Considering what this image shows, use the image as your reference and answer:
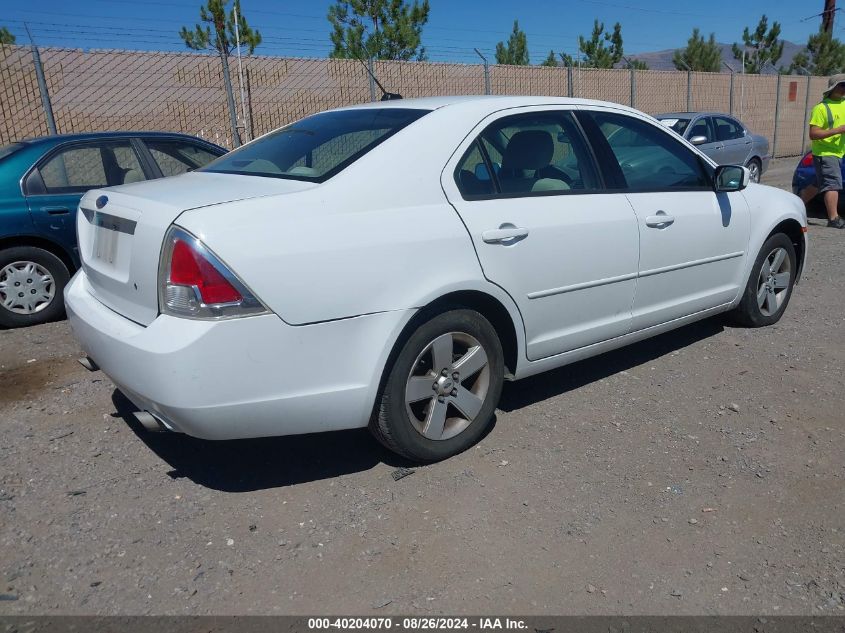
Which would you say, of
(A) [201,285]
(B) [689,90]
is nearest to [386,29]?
(B) [689,90]

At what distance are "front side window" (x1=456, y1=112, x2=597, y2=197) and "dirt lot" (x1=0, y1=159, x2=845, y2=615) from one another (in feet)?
4.03

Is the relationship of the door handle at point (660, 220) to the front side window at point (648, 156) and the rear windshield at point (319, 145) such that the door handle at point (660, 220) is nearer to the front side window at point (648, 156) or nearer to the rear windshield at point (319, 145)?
the front side window at point (648, 156)

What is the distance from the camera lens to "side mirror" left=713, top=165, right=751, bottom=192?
4539 millimetres

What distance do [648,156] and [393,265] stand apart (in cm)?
219

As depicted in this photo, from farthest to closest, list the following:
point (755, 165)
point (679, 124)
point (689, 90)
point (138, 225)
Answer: point (689, 90) → point (755, 165) → point (679, 124) → point (138, 225)

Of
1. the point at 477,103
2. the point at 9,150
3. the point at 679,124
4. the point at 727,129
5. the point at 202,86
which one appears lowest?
the point at 727,129

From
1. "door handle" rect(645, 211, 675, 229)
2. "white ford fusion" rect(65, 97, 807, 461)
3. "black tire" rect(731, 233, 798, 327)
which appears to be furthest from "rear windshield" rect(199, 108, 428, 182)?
"black tire" rect(731, 233, 798, 327)

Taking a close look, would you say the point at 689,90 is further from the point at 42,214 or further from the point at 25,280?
the point at 25,280

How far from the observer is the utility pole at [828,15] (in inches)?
1244

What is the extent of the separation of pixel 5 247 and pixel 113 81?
21.8 feet

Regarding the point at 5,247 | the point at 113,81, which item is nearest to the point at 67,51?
the point at 113,81

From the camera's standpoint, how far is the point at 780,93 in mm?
23266

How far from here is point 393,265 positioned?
9.86 feet

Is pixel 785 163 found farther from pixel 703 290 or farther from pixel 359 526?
pixel 359 526
